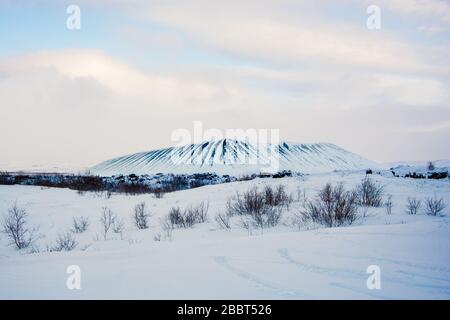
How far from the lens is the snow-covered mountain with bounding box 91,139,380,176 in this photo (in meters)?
83.5

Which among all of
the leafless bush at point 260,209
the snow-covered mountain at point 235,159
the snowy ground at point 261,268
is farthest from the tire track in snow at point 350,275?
the snow-covered mountain at point 235,159

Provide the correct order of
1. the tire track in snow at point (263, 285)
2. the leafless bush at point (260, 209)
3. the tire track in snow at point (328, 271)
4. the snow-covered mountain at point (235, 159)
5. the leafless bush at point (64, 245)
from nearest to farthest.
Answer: the tire track in snow at point (263, 285) → the tire track in snow at point (328, 271) → the leafless bush at point (64, 245) → the leafless bush at point (260, 209) → the snow-covered mountain at point (235, 159)

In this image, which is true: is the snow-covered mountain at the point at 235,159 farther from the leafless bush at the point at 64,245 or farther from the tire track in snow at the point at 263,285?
the tire track in snow at the point at 263,285

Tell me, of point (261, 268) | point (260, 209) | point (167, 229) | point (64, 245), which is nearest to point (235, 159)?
point (260, 209)

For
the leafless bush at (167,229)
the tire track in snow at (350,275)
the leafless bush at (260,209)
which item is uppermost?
the tire track in snow at (350,275)

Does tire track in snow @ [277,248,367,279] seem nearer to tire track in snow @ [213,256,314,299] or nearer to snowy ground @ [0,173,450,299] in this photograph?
snowy ground @ [0,173,450,299]

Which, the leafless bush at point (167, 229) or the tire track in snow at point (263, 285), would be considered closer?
the tire track in snow at point (263, 285)

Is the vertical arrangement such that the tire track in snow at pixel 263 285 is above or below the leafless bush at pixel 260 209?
above

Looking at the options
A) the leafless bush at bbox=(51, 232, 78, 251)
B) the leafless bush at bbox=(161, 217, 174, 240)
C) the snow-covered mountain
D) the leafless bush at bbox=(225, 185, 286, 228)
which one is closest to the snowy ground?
the leafless bush at bbox=(51, 232, 78, 251)

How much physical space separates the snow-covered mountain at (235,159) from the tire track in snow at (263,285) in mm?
72233

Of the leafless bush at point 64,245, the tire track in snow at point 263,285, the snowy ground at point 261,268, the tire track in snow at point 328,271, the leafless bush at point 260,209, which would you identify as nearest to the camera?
the tire track in snow at point 263,285

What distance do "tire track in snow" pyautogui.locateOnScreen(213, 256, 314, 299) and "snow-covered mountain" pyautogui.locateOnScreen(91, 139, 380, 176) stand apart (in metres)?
72.2

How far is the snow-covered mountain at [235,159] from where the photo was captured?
8350 centimetres
